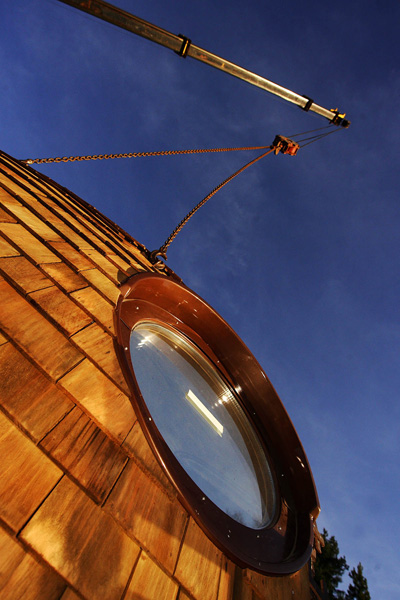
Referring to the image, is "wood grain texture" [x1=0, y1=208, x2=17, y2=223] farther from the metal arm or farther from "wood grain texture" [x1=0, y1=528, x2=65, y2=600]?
the metal arm

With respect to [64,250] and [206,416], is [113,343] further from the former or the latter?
[206,416]

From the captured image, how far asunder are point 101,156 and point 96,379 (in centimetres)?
261

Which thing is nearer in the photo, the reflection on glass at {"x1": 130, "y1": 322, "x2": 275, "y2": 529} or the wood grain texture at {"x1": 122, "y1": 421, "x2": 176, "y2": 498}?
the wood grain texture at {"x1": 122, "y1": 421, "x2": 176, "y2": 498}

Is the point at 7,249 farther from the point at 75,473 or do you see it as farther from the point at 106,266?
the point at 75,473

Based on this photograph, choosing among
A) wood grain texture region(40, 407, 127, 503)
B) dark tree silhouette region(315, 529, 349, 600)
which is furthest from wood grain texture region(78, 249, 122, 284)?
dark tree silhouette region(315, 529, 349, 600)

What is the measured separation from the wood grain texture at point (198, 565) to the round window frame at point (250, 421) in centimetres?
4

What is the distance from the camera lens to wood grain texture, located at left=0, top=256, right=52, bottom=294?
4.37ft

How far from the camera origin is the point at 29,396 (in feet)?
3.45

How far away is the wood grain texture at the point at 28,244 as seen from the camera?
152cm

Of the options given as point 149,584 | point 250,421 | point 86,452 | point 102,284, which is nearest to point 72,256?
point 102,284

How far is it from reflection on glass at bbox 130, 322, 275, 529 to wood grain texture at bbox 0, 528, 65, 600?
894mm

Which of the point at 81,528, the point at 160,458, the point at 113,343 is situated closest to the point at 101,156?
the point at 113,343

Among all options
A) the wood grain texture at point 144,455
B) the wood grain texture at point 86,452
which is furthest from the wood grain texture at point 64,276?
the wood grain texture at point 144,455

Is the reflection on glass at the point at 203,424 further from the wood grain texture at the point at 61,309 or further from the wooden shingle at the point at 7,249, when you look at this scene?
the wooden shingle at the point at 7,249
